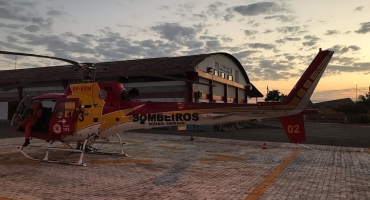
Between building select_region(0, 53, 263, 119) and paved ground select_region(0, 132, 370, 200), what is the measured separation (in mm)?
15351

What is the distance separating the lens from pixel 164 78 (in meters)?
29.5

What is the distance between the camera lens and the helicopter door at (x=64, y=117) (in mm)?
10773

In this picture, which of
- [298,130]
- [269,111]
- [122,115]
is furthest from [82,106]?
[298,130]

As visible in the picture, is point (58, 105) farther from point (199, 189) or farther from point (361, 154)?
point (361, 154)

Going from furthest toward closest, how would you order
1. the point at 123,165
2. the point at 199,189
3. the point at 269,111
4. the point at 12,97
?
1. the point at 12,97
2. the point at 123,165
3. the point at 269,111
4. the point at 199,189

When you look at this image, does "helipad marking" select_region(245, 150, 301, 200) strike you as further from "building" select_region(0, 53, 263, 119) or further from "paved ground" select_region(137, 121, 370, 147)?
"building" select_region(0, 53, 263, 119)

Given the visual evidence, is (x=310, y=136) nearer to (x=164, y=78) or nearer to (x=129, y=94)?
(x=164, y=78)

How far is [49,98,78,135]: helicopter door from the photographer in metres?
10.8

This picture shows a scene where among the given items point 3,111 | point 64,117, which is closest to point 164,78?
point 64,117

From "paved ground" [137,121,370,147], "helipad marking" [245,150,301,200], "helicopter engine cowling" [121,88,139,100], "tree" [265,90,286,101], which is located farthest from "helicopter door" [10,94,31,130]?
"tree" [265,90,286,101]

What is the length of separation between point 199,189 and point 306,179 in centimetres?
349

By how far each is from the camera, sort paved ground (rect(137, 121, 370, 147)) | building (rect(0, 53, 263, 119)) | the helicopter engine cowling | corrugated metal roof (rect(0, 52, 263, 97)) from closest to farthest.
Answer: the helicopter engine cowling, paved ground (rect(137, 121, 370, 147)), corrugated metal roof (rect(0, 52, 263, 97)), building (rect(0, 53, 263, 119))

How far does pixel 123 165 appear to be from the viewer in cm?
1031

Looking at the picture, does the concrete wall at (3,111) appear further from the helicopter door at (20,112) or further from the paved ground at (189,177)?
the helicopter door at (20,112)
